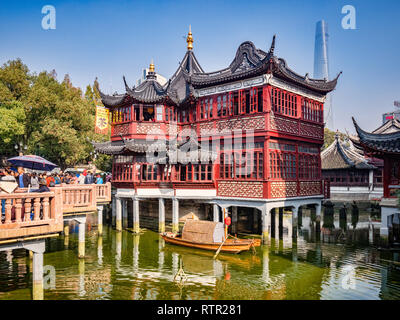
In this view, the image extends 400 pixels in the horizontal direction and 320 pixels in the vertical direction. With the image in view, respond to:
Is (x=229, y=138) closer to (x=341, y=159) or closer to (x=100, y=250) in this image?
(x=100, y=250)

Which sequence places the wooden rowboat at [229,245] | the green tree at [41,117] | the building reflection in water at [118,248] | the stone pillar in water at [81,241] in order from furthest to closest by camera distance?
1. the green tree at [41,117]
2. the wooden rowboat at [229,245]
3. the stone pillar in water at [81,241]
4. the building reflection in water at [118,248]

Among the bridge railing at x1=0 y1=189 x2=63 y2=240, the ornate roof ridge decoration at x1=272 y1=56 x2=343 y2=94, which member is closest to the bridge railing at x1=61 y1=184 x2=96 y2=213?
the bridge railing at x1=0 y1=189 x2=63 y2=240

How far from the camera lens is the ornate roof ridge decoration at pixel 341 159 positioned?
38.1 m

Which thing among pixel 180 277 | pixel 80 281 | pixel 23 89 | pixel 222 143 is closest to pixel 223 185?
pixel 222 143

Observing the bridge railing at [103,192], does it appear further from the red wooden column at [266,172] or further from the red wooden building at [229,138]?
the red wooden column at [266,172]

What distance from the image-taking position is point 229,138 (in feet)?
71.4

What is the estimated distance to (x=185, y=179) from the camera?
23.6 meters

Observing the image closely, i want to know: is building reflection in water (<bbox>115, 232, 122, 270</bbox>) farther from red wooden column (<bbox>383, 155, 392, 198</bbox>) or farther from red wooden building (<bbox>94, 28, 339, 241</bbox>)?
red wooden column (<bbox>383, 155, 392, 198</bbox>)

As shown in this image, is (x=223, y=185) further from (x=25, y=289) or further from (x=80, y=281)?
(x=25, y=289)

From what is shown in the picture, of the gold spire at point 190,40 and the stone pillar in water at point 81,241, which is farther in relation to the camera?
the gold spire at point 190,40

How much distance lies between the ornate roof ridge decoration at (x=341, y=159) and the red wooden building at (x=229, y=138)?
1588 cm

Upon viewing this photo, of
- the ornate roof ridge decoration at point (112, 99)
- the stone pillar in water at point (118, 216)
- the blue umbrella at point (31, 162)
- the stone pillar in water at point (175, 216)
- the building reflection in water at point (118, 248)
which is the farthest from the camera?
the ornate roof ridge decoration at point (112, 99)

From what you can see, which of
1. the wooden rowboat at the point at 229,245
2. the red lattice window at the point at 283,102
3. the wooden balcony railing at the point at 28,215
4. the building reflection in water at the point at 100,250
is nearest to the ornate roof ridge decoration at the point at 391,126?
the red lattice window at the point at 283,102

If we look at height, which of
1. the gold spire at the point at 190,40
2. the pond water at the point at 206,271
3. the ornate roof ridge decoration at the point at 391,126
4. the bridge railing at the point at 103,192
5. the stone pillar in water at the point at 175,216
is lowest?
the pond water at the point at 206,271
